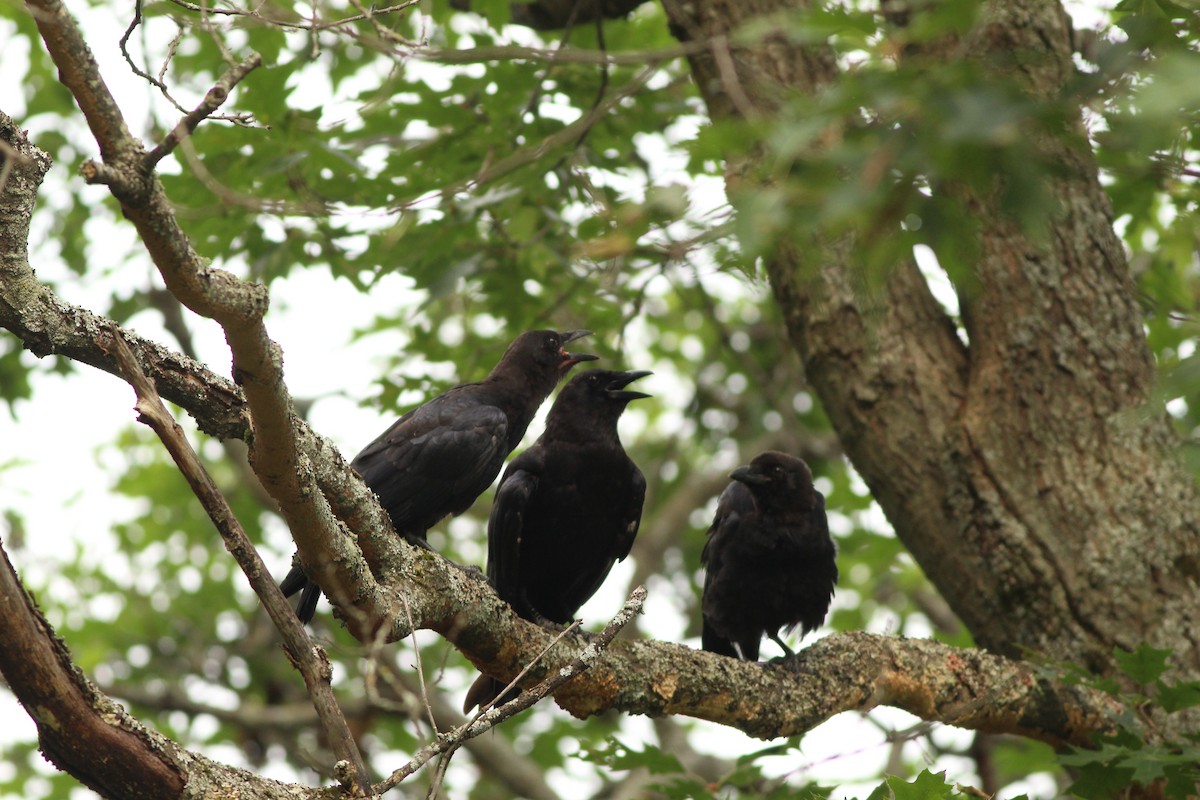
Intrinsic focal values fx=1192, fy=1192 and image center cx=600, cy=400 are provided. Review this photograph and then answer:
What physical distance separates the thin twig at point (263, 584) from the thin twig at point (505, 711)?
134mm

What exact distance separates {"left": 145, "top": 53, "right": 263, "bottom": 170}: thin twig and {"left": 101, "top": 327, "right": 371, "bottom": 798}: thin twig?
593mm

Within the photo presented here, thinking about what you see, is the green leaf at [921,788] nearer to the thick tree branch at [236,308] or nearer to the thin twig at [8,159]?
the thick tree branch at [236,308]

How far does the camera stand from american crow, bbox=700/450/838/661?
5133 millimetres

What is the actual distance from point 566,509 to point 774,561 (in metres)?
0.93

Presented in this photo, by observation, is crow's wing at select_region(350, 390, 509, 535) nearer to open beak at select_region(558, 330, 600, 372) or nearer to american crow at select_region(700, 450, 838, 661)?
open beak at select_region(558, 330, 600, 372)

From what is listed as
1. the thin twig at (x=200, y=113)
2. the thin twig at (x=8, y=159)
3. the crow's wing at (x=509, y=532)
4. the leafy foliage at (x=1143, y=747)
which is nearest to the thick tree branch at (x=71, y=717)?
the thin twig at (x=8, y=159)

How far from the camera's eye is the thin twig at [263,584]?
8.03ft

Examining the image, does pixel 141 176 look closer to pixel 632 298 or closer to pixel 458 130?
pixel 458 130

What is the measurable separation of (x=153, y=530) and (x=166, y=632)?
0.95 m

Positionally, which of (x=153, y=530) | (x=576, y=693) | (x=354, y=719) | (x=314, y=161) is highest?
(x=153, y=530)

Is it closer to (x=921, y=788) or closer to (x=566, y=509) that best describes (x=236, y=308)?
(x=921, y=788)

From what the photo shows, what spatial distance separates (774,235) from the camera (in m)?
2.21

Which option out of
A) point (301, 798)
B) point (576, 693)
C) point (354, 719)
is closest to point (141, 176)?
point (301, 798)

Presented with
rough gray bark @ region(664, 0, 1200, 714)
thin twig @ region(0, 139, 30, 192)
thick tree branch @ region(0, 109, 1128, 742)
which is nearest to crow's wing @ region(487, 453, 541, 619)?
thick tree branch @ region(0, 109, 1128, 742)
